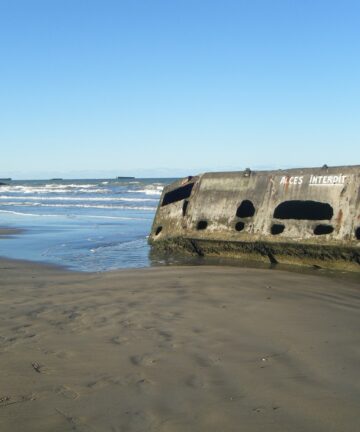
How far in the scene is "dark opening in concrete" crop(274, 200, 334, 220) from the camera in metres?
8.97

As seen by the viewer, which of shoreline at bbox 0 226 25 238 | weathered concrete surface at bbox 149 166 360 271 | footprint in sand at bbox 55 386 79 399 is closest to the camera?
footprint in sand at bbox 55 386 79 399

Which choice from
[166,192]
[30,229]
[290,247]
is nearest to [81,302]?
[290,247]

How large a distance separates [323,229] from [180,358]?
14.6ft

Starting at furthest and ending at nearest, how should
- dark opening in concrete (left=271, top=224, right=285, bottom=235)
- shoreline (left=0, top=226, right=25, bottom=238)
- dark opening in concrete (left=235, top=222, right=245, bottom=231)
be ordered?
shoreline (left=0, top=226, right=25, bottom=238)
dark opening in concrete (left=235, top=222, right=245, bottom=231)
dark opening in concrete (left=271, top=224, right=285, bottom=235)

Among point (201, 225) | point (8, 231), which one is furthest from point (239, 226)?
point (8, 231)

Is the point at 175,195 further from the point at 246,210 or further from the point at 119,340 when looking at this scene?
the point at 119,340

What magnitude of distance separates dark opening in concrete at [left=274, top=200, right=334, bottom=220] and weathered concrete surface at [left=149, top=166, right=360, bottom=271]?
2cm

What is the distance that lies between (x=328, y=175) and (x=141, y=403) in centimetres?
560

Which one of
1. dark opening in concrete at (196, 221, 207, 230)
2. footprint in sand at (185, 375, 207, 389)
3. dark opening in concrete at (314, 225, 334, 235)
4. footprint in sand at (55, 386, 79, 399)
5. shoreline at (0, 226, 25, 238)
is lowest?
shoreline at (0, 226, 25, 238)

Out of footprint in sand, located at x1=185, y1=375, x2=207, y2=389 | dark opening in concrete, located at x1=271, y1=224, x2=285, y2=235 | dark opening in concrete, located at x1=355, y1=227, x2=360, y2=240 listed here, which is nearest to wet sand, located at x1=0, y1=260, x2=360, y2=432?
footprint in sand, located at x1=185, y1=375, x2=207, y2=389

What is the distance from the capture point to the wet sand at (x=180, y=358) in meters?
2.80

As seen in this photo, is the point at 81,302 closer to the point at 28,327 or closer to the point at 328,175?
the point at 28,327

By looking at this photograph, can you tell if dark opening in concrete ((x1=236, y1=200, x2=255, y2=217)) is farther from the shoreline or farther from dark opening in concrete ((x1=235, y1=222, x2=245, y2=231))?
the shoreline

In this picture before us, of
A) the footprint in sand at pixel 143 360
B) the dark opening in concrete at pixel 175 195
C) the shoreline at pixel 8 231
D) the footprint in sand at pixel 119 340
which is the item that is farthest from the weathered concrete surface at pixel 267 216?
the shoreline at pixel 8 231
